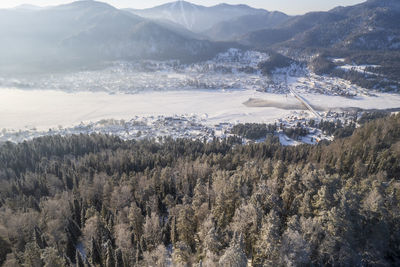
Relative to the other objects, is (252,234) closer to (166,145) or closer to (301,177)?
(301,177)

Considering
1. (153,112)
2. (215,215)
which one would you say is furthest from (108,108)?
(215,215)

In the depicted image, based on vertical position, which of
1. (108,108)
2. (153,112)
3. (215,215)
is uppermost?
(108,108)

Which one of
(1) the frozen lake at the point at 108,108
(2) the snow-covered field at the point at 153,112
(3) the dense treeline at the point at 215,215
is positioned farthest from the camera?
(1) the frozen lake at the point at 108,108

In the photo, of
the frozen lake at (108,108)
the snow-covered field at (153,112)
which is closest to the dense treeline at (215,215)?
the snow-covered field at (153,112)

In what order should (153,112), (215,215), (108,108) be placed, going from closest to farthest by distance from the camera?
(215,215), (153,112), (108,108)

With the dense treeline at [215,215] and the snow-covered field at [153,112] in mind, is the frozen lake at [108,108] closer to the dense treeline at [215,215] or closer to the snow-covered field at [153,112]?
the snow-covered field at [153,112]

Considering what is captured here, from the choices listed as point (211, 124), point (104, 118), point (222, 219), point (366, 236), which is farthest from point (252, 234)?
point (104, 118)

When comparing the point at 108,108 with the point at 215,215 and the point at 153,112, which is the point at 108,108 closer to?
the point at 153,112

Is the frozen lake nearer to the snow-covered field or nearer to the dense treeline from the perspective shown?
the snow-covered field
